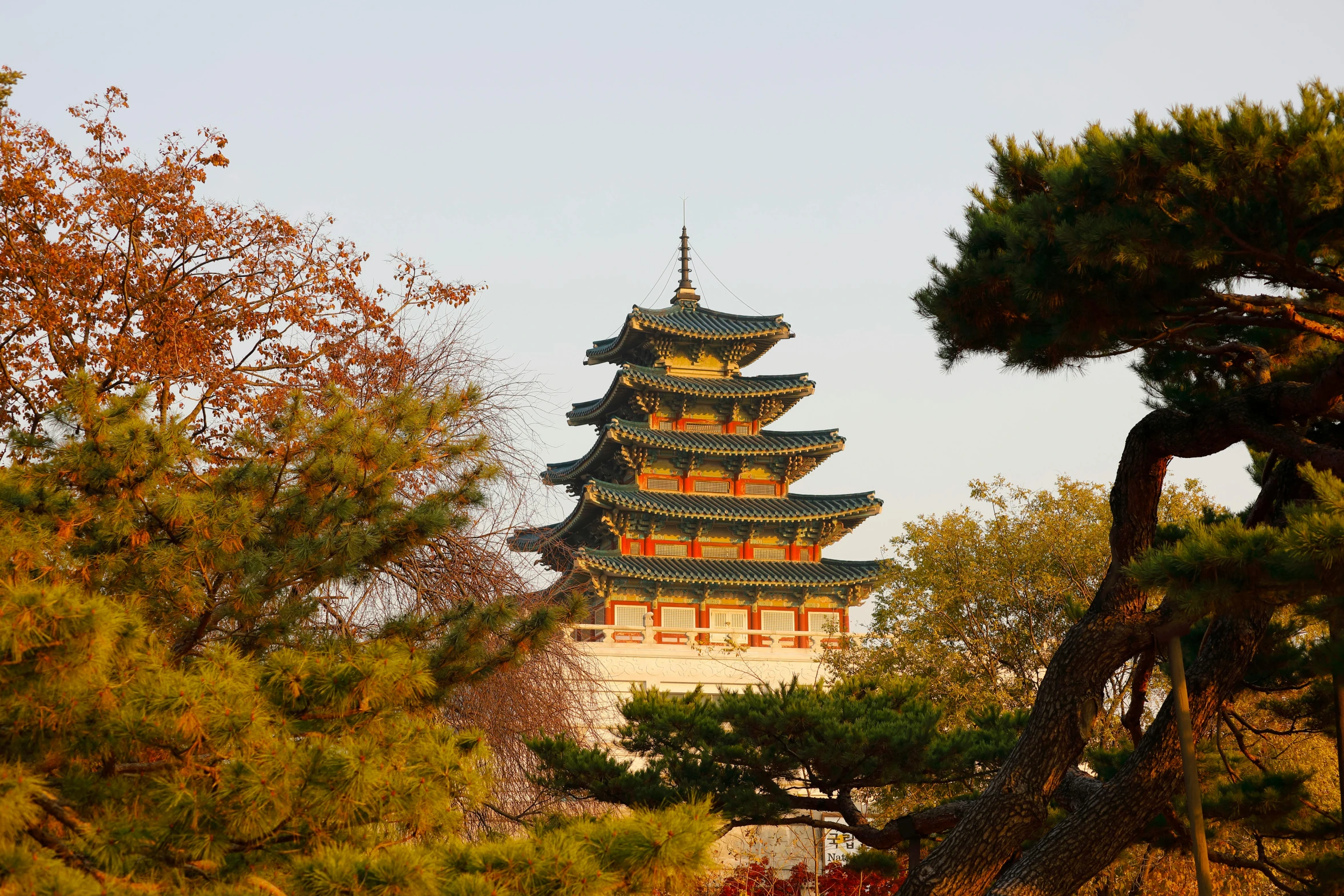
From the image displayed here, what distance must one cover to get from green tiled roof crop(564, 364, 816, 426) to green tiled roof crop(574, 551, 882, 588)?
3283 mm

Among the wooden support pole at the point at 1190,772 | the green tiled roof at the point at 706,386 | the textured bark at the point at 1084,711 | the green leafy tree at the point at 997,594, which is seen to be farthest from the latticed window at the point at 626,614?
the wooden support pole at the point at 1190,772

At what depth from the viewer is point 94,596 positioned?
376 cm

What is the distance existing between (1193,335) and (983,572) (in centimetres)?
768

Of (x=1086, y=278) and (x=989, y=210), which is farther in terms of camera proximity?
(x=989, y=210)

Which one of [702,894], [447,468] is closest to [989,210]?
[447,468]

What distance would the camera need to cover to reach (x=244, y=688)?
3.92 m

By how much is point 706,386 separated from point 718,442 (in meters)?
1.23

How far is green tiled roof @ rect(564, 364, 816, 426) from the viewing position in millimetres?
22781

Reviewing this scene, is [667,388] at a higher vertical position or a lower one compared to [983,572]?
higher

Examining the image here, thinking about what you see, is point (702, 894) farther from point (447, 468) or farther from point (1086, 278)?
point (1086, 278)

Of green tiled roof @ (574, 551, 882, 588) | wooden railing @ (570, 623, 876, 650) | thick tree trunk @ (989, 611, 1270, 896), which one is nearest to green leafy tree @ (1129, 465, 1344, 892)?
thick tree trunk @ (989, 611, 1270, 896)

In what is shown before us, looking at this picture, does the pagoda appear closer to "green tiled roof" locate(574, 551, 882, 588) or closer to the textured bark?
"green tiled roof" locate(574, 551, 882, 588)

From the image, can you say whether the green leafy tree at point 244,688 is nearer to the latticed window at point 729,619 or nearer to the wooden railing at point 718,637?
the wooden railing at point 718,637

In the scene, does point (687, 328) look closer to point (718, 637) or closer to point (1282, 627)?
point (718, 637)
